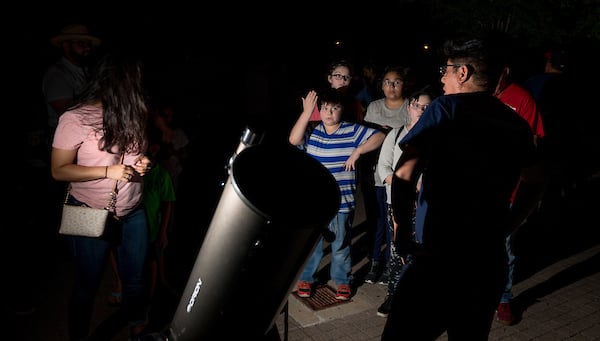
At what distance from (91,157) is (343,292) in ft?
8.27

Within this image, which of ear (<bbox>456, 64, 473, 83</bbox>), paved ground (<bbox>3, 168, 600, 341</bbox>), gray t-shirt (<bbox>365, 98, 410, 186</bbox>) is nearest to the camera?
ear (<bbox>456, 64, 473, 83</bbox>)

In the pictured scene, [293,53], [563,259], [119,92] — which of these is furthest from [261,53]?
[119,92]

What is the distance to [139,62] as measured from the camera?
2711mm

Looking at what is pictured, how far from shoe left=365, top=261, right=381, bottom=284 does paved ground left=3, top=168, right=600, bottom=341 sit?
80mm

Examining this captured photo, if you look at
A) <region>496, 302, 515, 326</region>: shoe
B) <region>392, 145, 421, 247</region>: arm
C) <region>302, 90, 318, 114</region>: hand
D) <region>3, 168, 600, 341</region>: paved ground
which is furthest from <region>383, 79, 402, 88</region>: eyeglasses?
<region>392, 145, 421, 247</region>: arm

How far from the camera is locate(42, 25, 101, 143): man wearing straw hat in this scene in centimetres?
397

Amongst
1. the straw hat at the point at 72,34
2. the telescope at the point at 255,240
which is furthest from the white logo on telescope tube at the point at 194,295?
the straw hat at the point at 72,34

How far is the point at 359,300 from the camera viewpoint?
161 inches

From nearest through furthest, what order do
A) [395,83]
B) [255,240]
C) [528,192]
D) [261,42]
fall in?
[255,240], [528,192], [395,83], [261,42]

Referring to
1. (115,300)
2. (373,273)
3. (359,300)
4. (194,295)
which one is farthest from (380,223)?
(194,295)

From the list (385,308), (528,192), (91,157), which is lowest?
(385,308)

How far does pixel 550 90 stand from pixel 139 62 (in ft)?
15.8

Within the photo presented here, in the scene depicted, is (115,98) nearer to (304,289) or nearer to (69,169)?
(69,169)

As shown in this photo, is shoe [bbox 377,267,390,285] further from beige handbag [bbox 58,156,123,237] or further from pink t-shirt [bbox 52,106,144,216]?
beige handbag [bbox 58,156,123,237]
